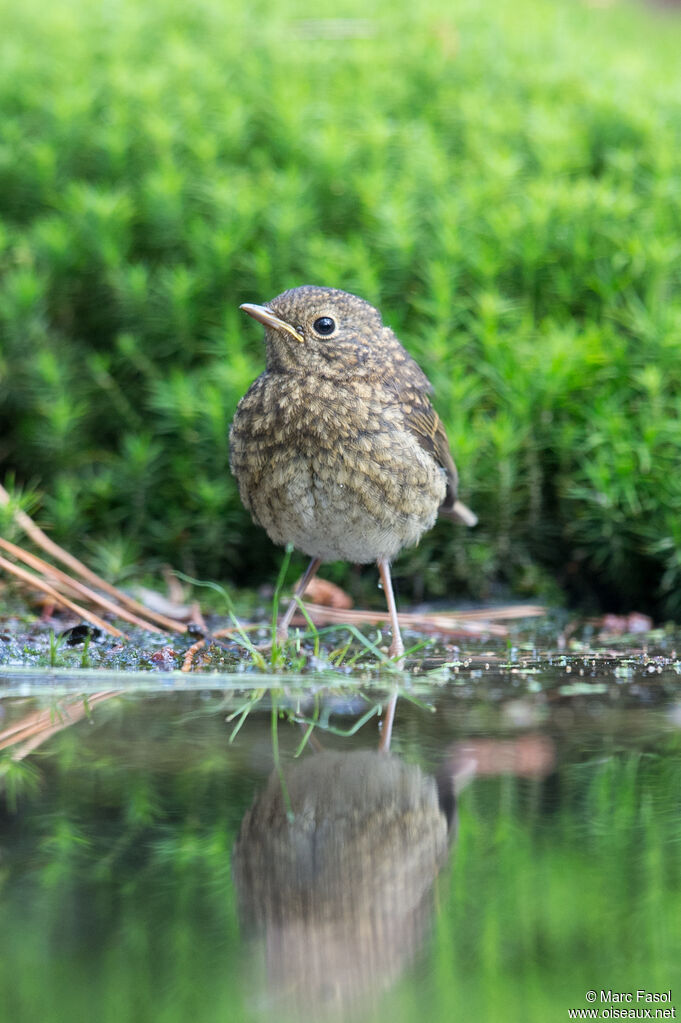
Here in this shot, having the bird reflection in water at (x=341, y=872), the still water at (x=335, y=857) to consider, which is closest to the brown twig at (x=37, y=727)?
the still water at (x=335, y=857)

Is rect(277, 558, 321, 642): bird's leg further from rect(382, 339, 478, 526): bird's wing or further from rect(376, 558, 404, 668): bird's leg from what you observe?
rect(382, 339, 478, 526): bird's wing

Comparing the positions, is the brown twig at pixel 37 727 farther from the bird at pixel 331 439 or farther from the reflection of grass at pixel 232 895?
the bird at pixel 331 439

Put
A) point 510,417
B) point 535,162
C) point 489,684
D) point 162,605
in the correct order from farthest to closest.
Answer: point 535,162
point 510,417
point 162,605
point 489,684

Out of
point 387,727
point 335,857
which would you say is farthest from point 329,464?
point 335,857

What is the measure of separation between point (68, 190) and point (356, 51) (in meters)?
2.72

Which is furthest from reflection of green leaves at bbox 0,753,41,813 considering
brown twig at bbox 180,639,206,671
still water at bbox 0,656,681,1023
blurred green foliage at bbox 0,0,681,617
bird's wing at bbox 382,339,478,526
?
blurred green foliage at bbox 0,0,681,617

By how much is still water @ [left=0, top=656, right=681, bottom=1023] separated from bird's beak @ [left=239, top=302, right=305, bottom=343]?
141 centimetres

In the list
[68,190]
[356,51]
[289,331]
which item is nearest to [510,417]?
[289,331]

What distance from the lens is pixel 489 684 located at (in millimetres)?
3531

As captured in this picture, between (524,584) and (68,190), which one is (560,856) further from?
(68,190)

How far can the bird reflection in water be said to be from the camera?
1.70 meters

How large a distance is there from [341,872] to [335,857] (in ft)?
0.22

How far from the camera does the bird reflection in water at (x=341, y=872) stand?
170 centimetres

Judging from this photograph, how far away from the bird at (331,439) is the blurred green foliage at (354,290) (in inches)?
32.4
